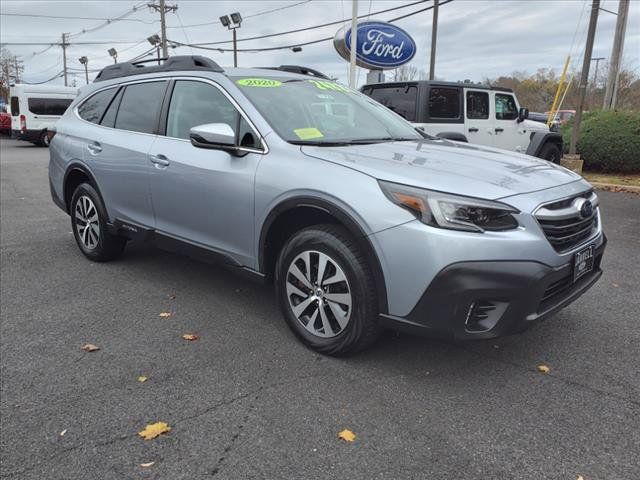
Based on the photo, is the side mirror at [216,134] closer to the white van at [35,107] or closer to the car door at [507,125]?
the car door at [507,125]

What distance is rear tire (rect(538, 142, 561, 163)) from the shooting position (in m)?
9.72

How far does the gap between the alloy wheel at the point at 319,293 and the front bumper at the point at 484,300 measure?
16.6 inches

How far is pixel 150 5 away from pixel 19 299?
43.1 metres

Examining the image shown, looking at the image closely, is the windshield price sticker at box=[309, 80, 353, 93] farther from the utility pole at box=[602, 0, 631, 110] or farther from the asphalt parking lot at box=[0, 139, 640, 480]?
the utility pole at box=[602, 0, 631, 110]

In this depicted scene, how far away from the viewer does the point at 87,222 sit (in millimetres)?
5160

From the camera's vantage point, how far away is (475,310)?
2.68 m

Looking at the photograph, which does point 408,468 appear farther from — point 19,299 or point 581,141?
point 581,141

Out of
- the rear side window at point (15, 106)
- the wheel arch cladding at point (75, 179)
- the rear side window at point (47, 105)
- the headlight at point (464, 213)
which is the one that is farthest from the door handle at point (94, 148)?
the rear side window at point (15, 106)

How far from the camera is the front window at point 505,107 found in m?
9.95

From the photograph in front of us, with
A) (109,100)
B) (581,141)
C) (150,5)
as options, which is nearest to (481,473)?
(109,100)

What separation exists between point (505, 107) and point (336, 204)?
8296mm

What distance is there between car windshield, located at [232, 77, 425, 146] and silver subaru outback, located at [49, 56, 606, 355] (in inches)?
0.6

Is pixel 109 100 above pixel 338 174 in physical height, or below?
above

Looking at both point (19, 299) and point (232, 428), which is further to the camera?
point (19, 299)
